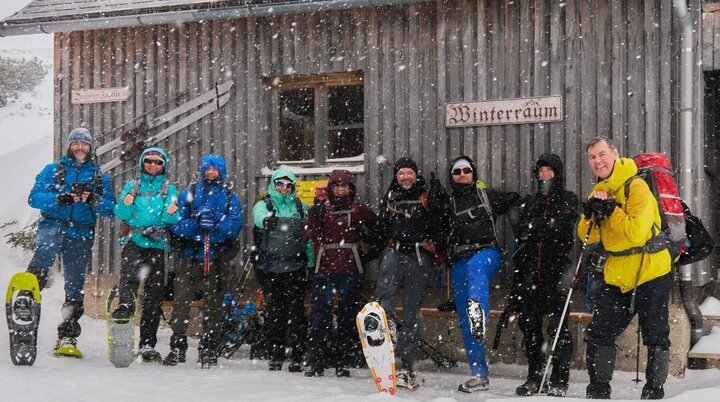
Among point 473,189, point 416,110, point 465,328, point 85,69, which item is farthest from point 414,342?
point 85,69

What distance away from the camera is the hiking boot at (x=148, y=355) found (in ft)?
21.7

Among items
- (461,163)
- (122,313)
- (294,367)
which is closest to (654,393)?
(461,163)

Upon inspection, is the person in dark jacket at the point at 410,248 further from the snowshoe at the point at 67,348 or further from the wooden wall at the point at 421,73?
the snowshoe at the point at 67,348

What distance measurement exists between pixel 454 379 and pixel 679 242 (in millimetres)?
2564

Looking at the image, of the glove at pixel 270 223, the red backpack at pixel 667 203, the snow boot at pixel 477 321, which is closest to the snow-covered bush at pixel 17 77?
the glove at pixel 270 223

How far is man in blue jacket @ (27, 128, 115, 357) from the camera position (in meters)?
6.54

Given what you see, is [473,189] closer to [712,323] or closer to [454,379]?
[454,379]

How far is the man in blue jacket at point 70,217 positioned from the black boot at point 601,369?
4.86 metres

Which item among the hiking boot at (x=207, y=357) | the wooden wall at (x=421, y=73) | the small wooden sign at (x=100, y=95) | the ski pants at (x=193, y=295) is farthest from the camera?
the small wooden sign at (x=100, y=95)

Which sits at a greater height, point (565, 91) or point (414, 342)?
point (565, 91)

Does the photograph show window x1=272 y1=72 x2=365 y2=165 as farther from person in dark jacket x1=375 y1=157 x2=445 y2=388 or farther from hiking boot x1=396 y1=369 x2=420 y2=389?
hiking boot x1=396 y1=369 x2=420 y2=389

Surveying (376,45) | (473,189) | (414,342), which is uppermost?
(376,45)

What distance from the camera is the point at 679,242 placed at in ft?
15.5

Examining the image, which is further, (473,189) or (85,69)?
(85,69)
